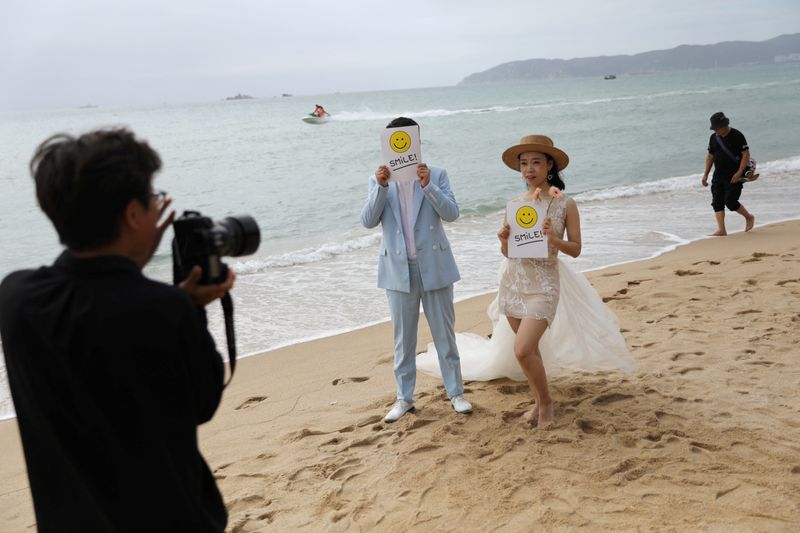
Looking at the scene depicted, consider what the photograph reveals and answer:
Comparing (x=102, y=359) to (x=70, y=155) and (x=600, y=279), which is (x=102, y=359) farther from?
(x=600, y=279)

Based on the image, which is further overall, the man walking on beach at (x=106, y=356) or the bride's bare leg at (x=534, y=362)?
the bride's bare leg at (x=534, y=362)

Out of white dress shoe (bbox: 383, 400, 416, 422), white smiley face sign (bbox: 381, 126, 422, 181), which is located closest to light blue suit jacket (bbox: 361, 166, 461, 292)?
white smiley face sign (bbox: 381, 126, 422, 181)

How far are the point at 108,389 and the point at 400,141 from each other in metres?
3.34

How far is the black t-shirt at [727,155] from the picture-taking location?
10398mm

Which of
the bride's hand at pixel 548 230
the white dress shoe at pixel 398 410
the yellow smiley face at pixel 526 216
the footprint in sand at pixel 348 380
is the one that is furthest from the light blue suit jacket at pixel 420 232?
the footprint in sand at pixel 348 380

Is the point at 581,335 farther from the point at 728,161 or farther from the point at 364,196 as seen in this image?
the point at 364,196

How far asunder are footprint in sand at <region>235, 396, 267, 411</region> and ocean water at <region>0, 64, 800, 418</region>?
1.52 metres

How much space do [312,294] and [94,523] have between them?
310 inches

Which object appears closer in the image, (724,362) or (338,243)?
(724,362)

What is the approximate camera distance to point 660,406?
184 inches

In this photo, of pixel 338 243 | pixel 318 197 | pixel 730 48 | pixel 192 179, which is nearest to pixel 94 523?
pixel 338 243

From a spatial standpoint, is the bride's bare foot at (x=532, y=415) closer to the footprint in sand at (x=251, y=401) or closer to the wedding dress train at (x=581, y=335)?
the wedding dress train at (x=581, y=335)

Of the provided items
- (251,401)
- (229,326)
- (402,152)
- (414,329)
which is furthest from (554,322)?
(229,326)

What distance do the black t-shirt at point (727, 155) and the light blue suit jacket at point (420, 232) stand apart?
23.3 feet
